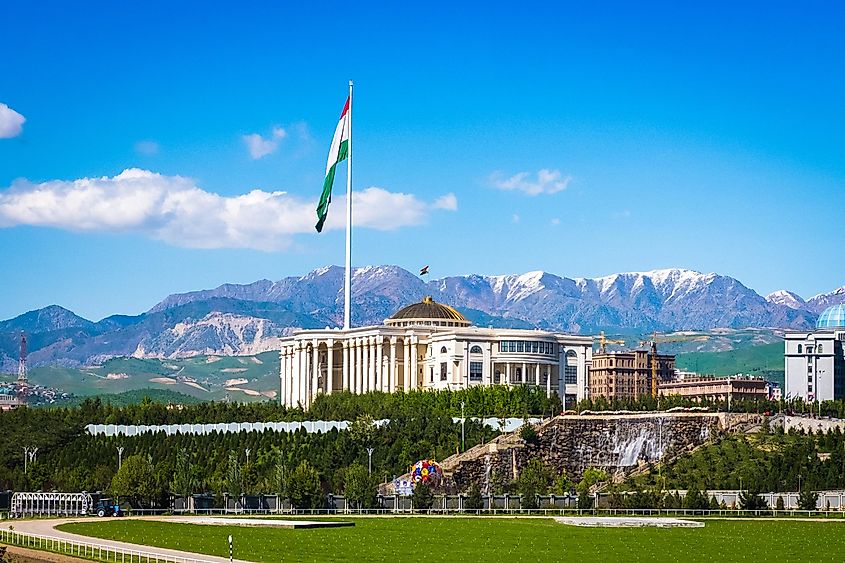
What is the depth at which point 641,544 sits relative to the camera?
75.6 meters

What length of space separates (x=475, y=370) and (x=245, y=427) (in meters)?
26.8

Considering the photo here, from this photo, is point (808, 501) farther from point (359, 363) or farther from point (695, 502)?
point (359, 363)

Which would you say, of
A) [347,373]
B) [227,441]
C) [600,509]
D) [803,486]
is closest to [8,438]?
[227,441]

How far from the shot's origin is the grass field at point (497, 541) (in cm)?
6912

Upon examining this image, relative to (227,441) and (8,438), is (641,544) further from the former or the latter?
(8,438)

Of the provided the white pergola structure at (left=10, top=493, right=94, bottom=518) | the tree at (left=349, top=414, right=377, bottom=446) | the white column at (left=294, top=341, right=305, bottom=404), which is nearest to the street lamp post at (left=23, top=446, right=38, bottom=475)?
the tree at (left=349, top=414, right=377, bottom=446)

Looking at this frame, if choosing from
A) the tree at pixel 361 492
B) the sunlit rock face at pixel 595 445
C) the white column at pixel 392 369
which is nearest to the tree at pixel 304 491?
the tree at pixel 361 492

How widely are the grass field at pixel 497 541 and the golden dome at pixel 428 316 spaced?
79.2 meters

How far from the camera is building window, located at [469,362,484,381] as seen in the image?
160 m

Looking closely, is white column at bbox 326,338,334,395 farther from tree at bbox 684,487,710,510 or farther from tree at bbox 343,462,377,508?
tree at bbox 684,487,710,510

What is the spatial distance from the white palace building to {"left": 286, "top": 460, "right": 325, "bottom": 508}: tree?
5147 centimetres

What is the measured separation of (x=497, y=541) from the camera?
7750 centimetres

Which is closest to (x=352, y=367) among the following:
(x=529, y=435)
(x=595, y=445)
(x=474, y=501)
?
(x=529, y=435)

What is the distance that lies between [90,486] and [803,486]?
53.2 metres
